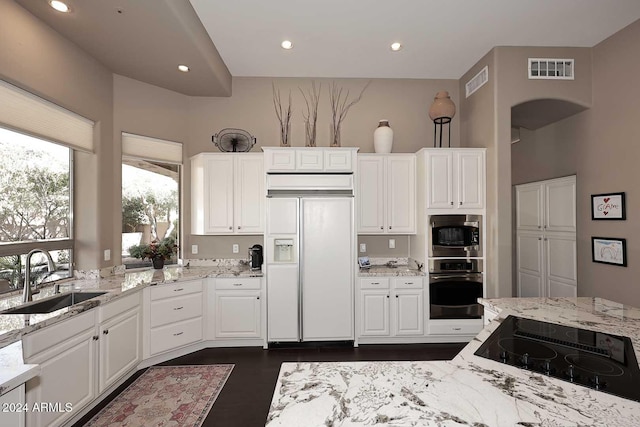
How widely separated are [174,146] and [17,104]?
170 cm

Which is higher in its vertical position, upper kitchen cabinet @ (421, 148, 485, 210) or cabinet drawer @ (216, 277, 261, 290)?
upper kitchen cabinet @ (421, 148, 485, 210)

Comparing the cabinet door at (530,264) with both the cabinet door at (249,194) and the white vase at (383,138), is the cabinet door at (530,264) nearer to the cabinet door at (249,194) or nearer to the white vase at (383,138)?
the white vase at (383,138)

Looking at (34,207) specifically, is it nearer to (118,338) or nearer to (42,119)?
(42,119)

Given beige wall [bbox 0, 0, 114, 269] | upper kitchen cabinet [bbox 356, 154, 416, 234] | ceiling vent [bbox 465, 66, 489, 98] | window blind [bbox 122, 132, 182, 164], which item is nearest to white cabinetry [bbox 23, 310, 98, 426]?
beige wall [bbox 0, 0, 114, 269]

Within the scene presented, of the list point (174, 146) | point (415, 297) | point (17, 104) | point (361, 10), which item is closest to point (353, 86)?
point (361, 10)

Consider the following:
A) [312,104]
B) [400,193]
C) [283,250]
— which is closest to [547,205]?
[400,193]

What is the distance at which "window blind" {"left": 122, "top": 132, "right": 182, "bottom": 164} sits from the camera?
12.0 ft

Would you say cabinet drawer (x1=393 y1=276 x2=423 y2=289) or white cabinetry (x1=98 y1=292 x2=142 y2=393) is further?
cabinet drawer (x1=393 y1=276 x2=423 y2=289)

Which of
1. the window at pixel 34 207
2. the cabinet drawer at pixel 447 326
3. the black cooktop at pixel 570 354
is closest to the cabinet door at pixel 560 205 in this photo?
the cabinet drawer at pixel 447 326

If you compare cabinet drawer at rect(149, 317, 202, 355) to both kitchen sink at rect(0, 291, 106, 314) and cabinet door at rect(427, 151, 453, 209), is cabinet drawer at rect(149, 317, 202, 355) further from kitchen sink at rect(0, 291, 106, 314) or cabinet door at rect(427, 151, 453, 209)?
cabinet door at rect(427, 151, 453, 209)

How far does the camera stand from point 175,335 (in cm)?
323

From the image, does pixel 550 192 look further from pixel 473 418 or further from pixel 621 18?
pixel 473 418

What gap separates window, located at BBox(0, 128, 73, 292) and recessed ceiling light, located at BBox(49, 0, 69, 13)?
1.07m

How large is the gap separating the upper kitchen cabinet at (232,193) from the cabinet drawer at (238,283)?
0.63 meters
